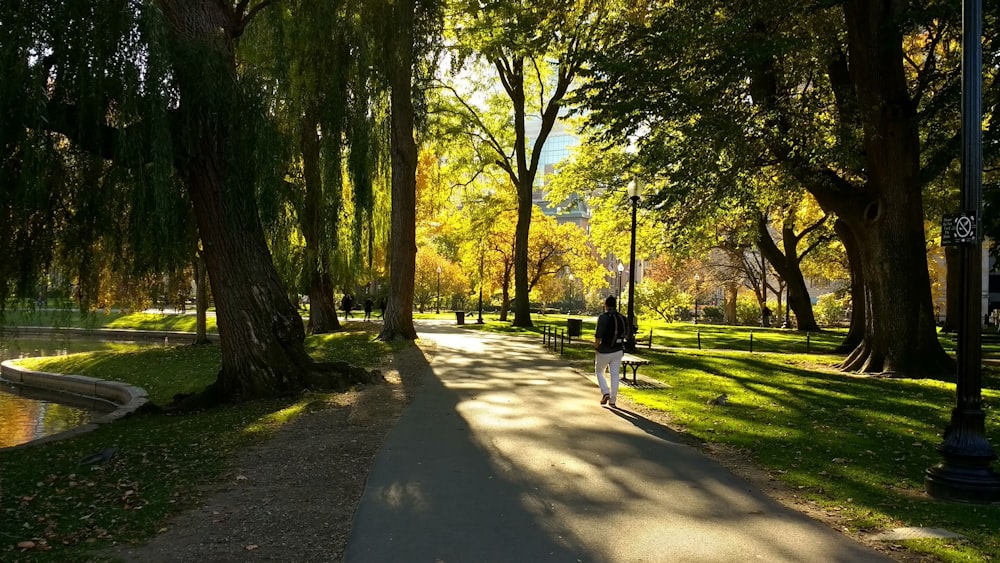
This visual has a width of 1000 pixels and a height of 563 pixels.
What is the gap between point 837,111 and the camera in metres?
17.0

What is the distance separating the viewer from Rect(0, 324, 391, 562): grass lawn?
4.94m

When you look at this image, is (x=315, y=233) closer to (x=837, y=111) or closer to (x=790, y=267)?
(x=837, y=111)

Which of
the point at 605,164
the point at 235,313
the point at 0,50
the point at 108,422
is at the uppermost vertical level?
the point at 605,164

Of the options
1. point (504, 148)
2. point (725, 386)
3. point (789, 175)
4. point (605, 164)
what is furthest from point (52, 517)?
Answer: point (504, 148)

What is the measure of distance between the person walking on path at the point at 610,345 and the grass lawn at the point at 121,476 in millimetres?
4311

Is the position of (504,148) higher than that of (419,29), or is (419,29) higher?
(504,148)

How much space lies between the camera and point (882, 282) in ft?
49.3

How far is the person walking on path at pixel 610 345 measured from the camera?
10523mm

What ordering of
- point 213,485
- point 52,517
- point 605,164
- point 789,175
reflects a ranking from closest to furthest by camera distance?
point 52,517 → point 213,485 → point 789,175 → point 605,164

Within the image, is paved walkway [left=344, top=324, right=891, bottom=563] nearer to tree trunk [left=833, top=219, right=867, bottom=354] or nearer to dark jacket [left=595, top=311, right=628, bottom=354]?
dark jacket [left=595, top=311, right=628, bottom=354]

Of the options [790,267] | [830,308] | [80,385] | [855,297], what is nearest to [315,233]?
[80,385]

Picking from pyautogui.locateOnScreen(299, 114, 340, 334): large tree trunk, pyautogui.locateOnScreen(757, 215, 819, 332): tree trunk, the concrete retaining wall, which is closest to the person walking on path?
pyautogui.locateOnScreen(299, 114, 340, 334): large tree trunk

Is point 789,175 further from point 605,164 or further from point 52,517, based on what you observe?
point 52,517

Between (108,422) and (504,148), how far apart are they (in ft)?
91.2
